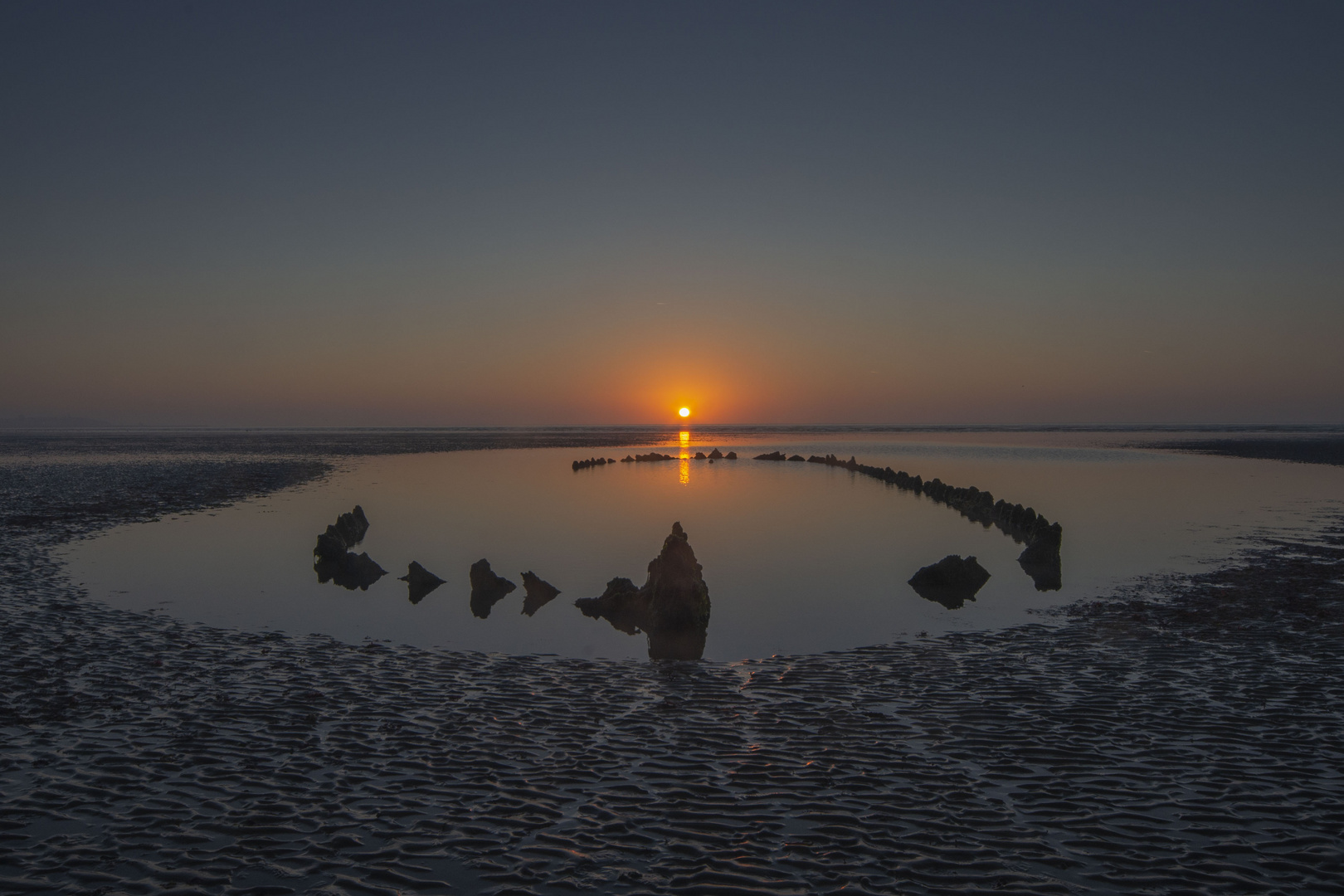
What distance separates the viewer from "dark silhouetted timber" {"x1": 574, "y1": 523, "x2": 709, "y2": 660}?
601 inches

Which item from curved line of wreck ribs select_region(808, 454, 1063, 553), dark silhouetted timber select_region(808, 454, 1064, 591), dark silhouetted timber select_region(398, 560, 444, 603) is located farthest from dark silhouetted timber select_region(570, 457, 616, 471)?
dark silhouetted timber select_region(398, 560, 444, 603)

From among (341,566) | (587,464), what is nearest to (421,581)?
(341,566)

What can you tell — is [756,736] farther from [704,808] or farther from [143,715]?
[143,715]

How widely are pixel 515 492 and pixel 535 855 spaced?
40.9 m

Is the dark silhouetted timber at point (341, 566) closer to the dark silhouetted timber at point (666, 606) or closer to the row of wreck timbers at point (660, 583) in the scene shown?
the row of wreck timbers at point (660, 583)

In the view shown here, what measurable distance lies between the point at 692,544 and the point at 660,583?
12.9 m

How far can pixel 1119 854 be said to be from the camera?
286 inches

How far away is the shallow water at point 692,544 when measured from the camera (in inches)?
662

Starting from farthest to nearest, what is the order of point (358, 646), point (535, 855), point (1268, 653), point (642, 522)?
point (642, 522) → point (358, 646) → point (1268, 653) → point (535, 855)

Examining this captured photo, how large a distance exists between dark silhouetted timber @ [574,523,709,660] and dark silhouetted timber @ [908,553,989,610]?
6420 mm

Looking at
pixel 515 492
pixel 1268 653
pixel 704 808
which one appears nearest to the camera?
pixel 704 808

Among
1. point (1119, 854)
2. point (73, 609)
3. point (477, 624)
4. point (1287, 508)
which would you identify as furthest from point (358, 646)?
point (1287, 508)

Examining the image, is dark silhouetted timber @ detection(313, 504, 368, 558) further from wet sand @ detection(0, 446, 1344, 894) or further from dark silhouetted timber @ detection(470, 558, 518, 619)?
wet sand @ detection(0, 446, 1344, 894)

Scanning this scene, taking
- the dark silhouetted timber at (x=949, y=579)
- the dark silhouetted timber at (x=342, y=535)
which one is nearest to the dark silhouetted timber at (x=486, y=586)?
the dark silhouetted timber at (x=342, y=535)
